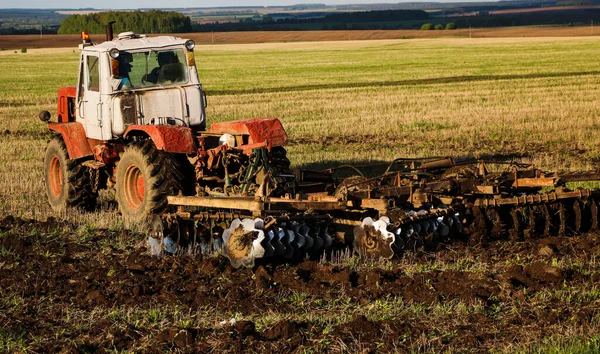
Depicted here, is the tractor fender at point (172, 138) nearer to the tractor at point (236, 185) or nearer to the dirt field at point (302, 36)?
the tractor at point (236, 185)

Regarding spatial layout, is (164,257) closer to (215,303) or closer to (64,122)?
(215,303)

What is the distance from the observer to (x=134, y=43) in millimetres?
11188

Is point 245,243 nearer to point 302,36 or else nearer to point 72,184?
point 72,184

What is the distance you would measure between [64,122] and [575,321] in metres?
7.86

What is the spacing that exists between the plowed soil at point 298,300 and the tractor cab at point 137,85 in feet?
6.69

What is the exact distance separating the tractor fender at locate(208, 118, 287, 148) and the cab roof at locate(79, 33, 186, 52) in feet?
4.17

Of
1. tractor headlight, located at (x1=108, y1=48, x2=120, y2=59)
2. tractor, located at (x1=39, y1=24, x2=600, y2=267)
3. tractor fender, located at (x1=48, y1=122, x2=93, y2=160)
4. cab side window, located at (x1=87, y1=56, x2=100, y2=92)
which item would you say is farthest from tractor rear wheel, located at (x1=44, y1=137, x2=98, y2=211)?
tractor headlight, located at (x1=108, y1=48, x2=120, y2=59)

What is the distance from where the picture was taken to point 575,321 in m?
6.65

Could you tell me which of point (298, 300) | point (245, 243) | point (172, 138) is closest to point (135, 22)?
point (172, 138)

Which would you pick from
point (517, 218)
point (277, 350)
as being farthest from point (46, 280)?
point (517, 218)

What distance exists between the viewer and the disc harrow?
8.69 m

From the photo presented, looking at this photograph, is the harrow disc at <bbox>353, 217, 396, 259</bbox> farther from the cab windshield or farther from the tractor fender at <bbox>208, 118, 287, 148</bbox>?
the cab windshield

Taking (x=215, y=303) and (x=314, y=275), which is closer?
(x=215, y=303)

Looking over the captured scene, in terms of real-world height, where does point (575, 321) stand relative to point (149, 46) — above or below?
below
